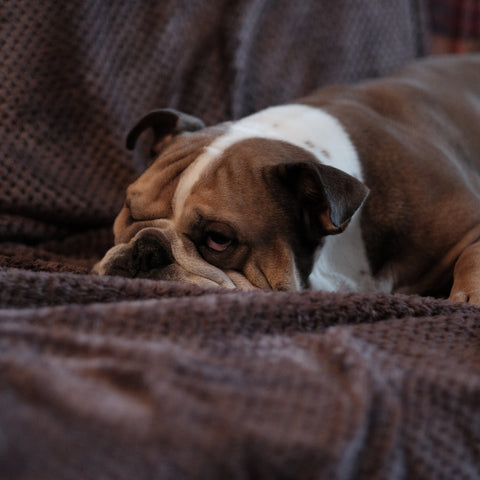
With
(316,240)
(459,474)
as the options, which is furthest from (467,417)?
(316,240)

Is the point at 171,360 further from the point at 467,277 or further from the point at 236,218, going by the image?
the point at 467,277

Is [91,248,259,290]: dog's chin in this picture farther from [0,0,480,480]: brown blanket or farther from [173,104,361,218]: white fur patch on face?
[173,104,361,218]: white fur patch on face

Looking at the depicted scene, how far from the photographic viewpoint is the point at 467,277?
4.01ft

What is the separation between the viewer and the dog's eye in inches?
43.6

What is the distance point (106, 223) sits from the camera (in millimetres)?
1509

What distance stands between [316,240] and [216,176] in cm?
23

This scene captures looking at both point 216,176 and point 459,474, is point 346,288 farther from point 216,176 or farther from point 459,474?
point 459,474

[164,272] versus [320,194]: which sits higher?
[320,194]

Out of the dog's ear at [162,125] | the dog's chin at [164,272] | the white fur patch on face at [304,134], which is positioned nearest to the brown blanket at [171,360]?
the dog's chin at [164,272]

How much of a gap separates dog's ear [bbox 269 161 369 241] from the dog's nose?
0.24m

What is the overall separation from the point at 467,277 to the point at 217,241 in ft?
1.69

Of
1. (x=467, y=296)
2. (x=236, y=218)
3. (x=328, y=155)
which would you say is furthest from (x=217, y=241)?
(x=467, y=296)

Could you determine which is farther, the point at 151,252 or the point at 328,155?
the point at 328,155

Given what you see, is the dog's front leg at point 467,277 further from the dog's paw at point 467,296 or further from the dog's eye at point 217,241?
the dog's eye at point 217,241
